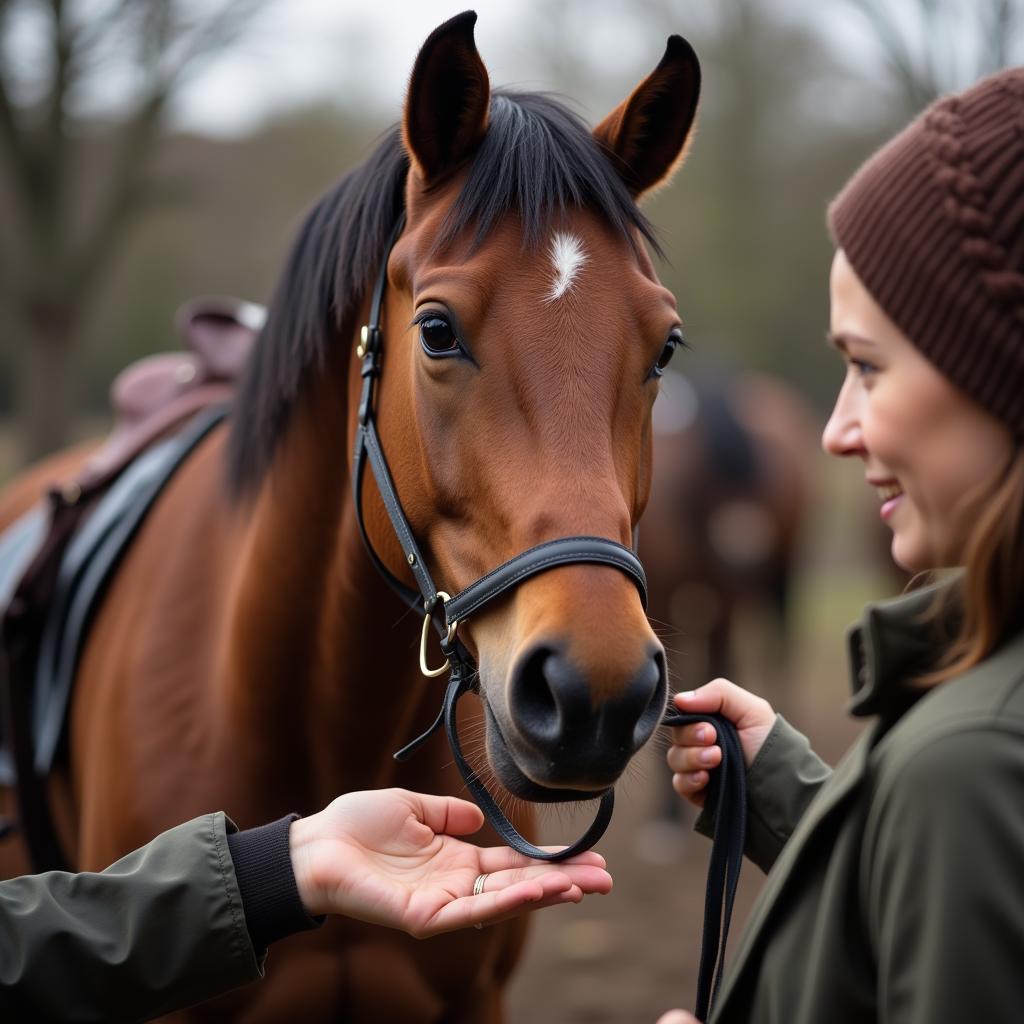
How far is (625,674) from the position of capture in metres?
1.39

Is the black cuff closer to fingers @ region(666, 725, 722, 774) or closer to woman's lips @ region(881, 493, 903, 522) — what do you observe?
fingers @ region(666, 725, 722, 774)

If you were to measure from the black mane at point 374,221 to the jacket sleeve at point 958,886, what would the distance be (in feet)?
3.55

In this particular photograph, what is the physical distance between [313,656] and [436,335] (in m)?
0.76

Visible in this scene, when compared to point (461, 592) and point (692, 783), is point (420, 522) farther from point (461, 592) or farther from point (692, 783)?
point (692, 783)

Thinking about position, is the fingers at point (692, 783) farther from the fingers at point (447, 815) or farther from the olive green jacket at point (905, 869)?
the olive green jacket at point (905, 869)

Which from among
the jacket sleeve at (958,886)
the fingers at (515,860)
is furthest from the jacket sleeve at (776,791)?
the jacket sleeve at (958,886)

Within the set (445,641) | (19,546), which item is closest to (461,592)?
(445,641)

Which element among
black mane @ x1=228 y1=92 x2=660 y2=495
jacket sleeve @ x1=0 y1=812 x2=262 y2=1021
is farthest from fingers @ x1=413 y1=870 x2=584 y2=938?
black mane @ x1=228 y1=92 x2=660 y2=495

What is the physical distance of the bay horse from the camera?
1.55m

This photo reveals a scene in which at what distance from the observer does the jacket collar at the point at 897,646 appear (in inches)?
45.2

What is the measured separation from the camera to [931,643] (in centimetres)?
117

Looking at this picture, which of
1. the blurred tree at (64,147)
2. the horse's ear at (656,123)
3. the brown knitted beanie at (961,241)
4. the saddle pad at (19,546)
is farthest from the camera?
the blurred tree at (64,147)

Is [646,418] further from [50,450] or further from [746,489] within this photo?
[50,450]

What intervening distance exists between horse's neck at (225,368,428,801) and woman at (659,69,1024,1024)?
3.29 ft
